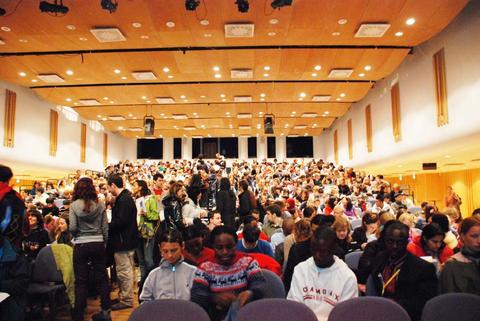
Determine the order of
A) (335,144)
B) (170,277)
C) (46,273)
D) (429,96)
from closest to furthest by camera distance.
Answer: (170,277), (46,273), (429,96), (335,144)

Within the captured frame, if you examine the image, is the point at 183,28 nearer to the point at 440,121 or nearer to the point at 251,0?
the point at 251,0

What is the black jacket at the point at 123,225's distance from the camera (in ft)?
15.3

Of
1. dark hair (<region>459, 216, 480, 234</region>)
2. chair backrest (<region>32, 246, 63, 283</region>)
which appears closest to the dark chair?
chair backrest (<region>32, 246, 63, 283</region>)

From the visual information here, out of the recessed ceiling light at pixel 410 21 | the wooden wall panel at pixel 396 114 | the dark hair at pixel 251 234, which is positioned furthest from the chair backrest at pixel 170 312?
the wooden wall panel at pixel 396 114

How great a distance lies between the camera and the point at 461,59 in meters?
9.38

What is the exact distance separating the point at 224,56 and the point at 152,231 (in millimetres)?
6646

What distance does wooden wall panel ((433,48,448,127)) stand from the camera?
1018 centimetres

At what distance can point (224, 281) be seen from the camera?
2615 mm

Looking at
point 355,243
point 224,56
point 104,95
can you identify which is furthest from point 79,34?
point 355,243

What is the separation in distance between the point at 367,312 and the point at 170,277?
154cm

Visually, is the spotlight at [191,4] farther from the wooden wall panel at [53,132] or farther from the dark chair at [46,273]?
the wooden wall panel at [53,132]

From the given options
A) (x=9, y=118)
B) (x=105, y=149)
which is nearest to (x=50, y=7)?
(x=9, y=118)

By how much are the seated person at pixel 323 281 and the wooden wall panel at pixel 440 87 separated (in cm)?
918

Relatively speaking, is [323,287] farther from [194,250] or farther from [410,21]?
[410,21]
